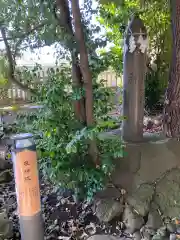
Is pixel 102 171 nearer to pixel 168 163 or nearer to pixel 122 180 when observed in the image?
pixel 122 180

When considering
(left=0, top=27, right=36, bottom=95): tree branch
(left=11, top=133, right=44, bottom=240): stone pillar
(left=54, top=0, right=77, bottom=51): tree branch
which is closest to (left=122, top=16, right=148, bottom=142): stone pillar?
(left=54, top=0, right=77, bottom=51): tree branch

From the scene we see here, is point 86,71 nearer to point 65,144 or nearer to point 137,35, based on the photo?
point 65,144

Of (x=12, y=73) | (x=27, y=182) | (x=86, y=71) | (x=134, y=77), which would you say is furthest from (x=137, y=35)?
(x=27, y=182)

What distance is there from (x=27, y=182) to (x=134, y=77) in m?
1.47

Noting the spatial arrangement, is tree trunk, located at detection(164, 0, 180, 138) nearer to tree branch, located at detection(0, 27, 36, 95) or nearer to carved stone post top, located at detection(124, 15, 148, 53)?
carved stone post top, located at detection(124, 15, 148, 53)

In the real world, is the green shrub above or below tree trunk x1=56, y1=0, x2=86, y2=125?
below

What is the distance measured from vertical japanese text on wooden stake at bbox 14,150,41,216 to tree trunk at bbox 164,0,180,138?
1779 millimetres

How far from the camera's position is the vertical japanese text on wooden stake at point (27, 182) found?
1585 mm

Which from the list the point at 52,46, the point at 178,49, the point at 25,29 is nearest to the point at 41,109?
the point at 52,46

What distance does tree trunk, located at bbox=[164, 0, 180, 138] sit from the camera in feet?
8.80

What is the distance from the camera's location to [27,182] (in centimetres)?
161

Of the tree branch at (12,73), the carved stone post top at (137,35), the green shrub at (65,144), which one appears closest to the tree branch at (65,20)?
the green shrub at (65,144)

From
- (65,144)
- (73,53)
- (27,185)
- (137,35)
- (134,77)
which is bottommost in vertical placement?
(27,185)

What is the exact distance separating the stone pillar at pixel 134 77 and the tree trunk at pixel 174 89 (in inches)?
17.7
